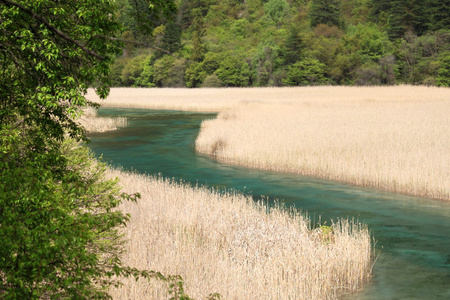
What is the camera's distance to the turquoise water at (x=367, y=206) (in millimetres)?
10258

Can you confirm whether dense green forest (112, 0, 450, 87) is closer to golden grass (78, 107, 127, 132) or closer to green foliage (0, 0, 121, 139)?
golden grass (78, 107, 127, 132)

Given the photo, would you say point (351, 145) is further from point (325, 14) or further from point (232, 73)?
Answer: point (325, 14)

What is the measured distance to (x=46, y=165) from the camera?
7164 mm

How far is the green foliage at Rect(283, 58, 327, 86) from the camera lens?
77.2m

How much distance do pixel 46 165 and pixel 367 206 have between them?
11.3m

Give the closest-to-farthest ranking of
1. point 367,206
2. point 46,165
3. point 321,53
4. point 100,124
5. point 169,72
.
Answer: point 46,165, point 367,206, point 100,124, point 321,53, point 169,72

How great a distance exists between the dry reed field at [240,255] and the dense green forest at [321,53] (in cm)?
5663

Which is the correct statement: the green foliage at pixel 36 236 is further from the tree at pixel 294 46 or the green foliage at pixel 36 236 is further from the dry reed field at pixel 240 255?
the tree at pixel 294 46

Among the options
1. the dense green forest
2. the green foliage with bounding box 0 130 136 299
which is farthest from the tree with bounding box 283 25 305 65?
the green foliage with bounding box 0 130 136 299

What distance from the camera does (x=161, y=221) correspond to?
1296cm

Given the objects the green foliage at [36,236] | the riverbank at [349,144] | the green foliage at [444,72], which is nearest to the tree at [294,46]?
the green foliage at [444,72]

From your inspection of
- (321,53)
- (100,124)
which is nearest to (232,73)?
(321,53)

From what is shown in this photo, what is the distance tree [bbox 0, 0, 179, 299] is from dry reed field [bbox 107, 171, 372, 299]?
5.28 ft

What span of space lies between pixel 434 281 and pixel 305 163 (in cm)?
1131
